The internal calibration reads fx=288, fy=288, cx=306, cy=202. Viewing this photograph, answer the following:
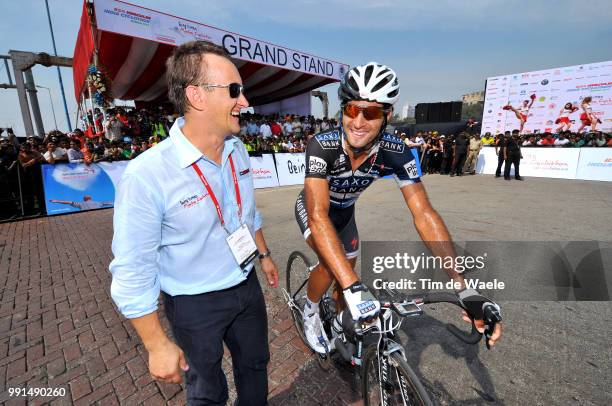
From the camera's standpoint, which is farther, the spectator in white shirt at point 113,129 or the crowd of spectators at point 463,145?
the crowd of spectators at point 463,145

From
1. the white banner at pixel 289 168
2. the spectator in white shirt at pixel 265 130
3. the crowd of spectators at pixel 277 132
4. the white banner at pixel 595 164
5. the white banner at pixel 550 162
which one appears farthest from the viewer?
the spectator in white shirt at pixel 265 130

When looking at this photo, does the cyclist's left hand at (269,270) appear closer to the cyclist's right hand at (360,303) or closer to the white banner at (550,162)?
the cyclist's right hand at (360,303)

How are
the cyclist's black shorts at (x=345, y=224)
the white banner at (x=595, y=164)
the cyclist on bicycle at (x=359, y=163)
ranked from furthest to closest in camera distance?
1. the white banner at (x=595, y=164)
2. the cyclist's black shorts at (x=345, y=224)
3. the cyclist on bicycle at (x=359, y=163)

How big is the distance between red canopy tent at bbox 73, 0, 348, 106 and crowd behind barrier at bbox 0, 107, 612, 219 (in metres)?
1.98

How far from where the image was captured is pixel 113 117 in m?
11.9

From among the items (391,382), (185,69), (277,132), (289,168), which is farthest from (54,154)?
(277,132)

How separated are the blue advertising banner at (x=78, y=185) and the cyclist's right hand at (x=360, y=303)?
10.4 metres

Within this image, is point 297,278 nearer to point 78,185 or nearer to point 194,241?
point 194,241

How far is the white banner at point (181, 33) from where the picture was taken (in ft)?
30.0

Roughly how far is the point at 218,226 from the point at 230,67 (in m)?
0.82

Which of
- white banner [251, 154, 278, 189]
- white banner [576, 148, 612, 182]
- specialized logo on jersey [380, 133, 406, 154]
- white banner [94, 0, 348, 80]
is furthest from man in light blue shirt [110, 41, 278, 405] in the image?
white banner [576, 148, 612, 182]

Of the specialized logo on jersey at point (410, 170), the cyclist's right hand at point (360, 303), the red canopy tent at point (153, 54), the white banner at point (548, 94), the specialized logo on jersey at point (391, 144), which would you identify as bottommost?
the cyclist's right hand at point (360, 303)

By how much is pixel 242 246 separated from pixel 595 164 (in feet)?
54.3

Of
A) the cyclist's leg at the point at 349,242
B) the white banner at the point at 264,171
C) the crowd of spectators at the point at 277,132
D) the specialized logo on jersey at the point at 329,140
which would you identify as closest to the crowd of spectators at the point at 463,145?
the crowd of spectators at the point at 277,132
